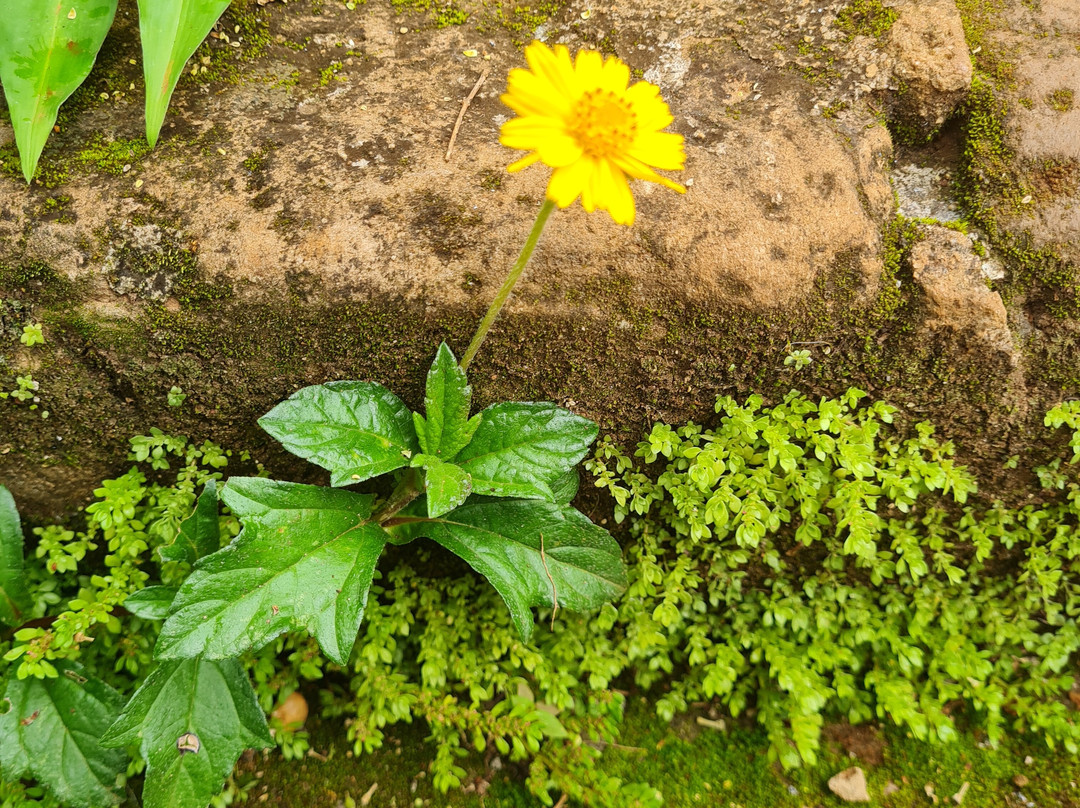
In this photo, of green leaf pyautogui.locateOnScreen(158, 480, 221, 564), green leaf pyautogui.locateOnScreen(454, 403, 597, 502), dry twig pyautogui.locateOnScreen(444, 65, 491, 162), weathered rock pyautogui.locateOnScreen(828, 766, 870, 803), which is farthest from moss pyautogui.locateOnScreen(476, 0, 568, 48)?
weathered rock pyautogui.locateOnScreen(828, 766, 870, 803)

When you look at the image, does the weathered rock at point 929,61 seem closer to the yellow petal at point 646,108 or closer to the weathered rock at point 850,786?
the yellow petal at point 646,108

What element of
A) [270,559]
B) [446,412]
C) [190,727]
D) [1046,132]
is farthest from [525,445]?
[1046,132]

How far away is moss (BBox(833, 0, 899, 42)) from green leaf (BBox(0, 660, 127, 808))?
9.72ft

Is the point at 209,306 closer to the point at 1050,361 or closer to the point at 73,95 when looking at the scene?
the point at 73,95

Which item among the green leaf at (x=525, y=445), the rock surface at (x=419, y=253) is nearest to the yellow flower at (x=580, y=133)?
the rock surface at (x=419, y=253)

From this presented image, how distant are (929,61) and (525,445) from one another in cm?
170

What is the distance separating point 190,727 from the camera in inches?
79.2

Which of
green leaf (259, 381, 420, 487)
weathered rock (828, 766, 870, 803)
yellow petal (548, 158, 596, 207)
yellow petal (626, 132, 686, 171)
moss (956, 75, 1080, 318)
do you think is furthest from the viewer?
weathered rock (828, 766, 870, 803)

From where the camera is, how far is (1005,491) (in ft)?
7.78

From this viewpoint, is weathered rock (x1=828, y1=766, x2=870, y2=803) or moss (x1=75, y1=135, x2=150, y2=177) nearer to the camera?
moss (x1=75, y1=135, x2=150, y2=177)

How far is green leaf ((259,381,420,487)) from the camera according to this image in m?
1.91

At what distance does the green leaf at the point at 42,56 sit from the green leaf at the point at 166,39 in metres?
0.22

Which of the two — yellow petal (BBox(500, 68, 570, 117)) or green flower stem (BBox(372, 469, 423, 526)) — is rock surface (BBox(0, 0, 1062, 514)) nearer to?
green flower stem (BBox(372, 469, 423, 526))

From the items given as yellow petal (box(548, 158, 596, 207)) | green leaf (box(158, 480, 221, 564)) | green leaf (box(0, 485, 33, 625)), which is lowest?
green leaf (box(0, 485, 33, 625))
